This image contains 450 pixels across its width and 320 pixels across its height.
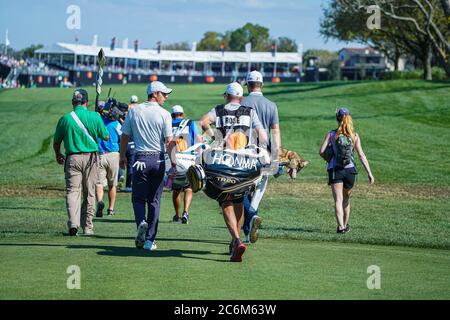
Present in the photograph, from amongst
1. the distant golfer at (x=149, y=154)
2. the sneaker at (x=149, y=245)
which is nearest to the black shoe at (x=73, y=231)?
the distant golfer at (x=149, y=154)

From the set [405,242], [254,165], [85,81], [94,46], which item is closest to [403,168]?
[405,242]

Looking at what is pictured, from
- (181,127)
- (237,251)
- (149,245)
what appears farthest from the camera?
(181,127)

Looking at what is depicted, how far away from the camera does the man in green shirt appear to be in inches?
551

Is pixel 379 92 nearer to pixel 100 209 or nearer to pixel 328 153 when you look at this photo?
pixel 100 209

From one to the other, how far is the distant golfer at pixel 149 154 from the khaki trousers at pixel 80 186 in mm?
2086

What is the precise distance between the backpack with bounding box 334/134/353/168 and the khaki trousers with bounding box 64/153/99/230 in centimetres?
409

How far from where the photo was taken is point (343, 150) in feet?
51.5

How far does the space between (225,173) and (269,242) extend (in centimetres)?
264

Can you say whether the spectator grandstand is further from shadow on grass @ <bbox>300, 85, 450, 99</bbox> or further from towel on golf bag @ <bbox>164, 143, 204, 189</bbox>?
towel on golf bag @ <bbox>164, 143, 204, 189</bbox>

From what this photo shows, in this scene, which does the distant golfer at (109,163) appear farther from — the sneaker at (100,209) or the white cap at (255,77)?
the white cap at (255,77)

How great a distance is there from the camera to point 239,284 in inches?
369

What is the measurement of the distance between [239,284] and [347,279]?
1.24 metres

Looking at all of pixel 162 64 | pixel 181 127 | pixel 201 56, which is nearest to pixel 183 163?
pixel 181 127

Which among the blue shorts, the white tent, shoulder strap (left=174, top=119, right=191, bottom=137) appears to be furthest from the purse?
the white tent
